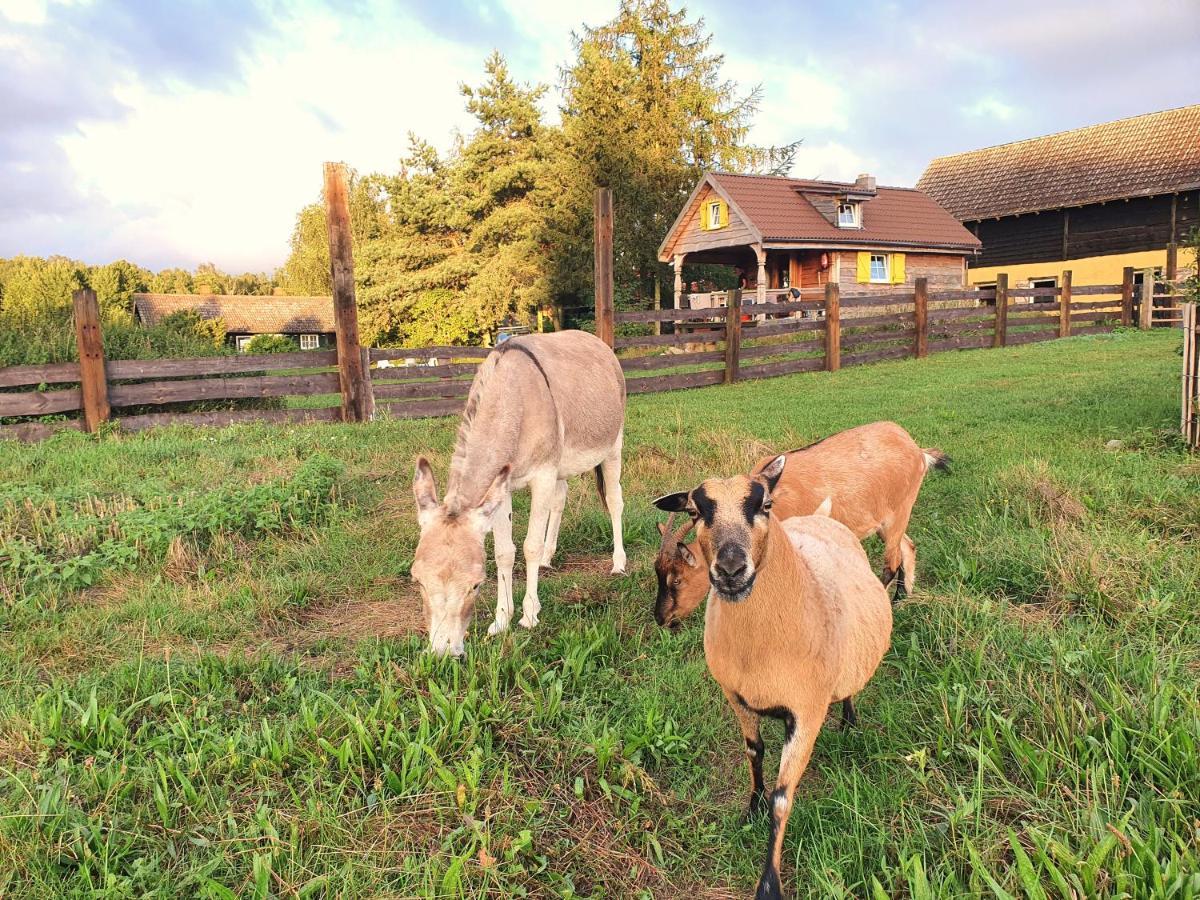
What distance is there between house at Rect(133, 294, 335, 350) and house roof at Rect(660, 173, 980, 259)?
3127 centimetres

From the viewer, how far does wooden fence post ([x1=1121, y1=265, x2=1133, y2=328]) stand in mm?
25234

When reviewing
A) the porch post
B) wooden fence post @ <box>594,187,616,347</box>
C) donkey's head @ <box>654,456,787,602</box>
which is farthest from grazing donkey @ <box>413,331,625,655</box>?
the porch post

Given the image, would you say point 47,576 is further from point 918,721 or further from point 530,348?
point 918,721

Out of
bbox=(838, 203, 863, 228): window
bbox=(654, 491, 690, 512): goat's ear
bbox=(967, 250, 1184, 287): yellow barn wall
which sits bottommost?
bbox=(654, 491, 690, 512): goat's ear

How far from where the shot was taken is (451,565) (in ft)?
13.4

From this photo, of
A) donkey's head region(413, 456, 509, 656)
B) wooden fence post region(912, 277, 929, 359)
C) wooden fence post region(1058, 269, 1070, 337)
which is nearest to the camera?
donkey's head region(413, 456, 509, 656)

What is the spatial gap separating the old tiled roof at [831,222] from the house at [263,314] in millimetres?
31516

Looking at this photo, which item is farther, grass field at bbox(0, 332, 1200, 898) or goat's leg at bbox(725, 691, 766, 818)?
goat's leg at bbox(725, 691, 766, 818)

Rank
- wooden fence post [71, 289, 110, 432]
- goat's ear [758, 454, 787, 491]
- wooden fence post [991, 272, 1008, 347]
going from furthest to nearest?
wooden fence post [991, 272, 1008, 347], wooden fence post [71, 289, 110, 432], goat's ear [758, 454, 787, 491]

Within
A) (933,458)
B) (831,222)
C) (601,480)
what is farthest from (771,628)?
(831,222)

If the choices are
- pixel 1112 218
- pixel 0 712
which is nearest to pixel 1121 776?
pixel 0 712

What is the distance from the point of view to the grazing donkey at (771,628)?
9.02 feet

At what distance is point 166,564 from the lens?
5.73 m

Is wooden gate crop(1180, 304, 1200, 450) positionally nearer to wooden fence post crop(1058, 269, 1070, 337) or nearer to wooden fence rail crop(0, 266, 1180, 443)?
wooden fence rail crop(0, 266, 1180, 443)
